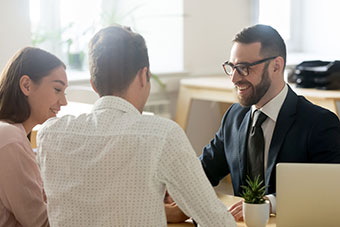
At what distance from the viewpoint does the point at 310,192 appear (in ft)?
5.87

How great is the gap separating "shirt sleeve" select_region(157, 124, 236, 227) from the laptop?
0.29m

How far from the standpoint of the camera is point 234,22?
5527mm

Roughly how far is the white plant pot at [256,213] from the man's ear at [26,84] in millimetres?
821

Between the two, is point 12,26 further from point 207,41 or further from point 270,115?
point 270,115

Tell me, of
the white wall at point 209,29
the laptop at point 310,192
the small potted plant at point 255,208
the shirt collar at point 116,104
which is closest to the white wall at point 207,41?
the white wall at point 209,29

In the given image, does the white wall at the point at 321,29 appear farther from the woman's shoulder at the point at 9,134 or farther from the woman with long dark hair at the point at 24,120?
the woman's shoulder at the point at 9,134

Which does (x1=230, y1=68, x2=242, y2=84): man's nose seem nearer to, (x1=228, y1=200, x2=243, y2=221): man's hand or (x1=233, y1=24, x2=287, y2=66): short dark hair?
(x1=233, y1=24, x2=287, y2=66): short dark hair

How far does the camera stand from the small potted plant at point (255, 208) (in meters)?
1.91

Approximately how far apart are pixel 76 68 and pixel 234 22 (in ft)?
4.94

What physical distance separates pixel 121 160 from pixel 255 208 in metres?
0.55

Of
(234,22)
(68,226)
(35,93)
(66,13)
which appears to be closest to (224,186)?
(234,22)

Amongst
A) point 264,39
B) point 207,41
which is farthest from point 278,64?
point 207,41

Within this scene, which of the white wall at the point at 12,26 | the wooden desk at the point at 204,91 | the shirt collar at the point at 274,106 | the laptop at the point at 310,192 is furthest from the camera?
the wooden desk at the point at 204,91

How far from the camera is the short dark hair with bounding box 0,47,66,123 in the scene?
2.12 m
